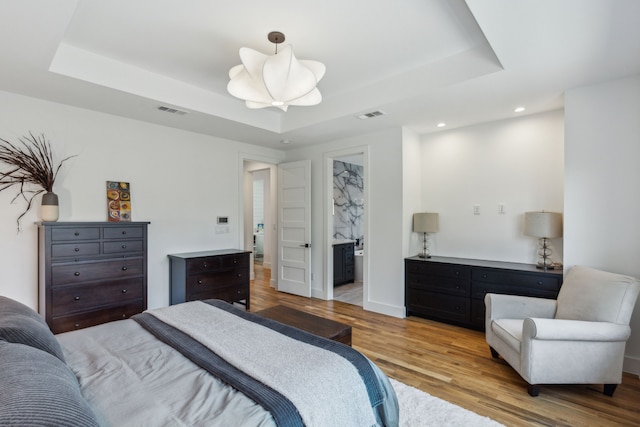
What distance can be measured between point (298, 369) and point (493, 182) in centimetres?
351

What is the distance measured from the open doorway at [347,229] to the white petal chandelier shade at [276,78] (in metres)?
2.39

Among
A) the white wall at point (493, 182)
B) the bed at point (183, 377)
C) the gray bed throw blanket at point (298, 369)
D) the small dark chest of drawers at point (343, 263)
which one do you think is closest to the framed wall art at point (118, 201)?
the bed at point (183, 377)

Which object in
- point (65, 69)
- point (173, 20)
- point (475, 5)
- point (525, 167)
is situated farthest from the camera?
point (525, 167)

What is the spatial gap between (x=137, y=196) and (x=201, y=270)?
117 centimetres

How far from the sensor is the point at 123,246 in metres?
3.23

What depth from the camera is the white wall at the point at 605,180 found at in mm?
2602

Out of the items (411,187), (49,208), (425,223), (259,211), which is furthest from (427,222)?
(259,211)

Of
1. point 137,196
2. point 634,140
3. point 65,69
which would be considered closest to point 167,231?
point 137,196

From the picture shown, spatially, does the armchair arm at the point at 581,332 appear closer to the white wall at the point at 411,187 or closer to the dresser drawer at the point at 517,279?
the dresser drawer at the point at 517,279

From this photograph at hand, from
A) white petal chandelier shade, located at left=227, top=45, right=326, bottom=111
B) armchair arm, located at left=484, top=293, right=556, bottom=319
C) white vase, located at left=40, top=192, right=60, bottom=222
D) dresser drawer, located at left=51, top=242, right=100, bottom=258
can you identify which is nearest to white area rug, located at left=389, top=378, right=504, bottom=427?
armchair arm, located at left=484, top=293, right=556, bottom=319

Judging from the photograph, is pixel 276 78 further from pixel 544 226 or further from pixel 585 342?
pixel 544 226

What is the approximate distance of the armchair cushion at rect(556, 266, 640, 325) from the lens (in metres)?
2.24

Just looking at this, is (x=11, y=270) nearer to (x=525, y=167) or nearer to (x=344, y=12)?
(x=344, y=12)

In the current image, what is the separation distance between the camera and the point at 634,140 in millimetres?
2609
